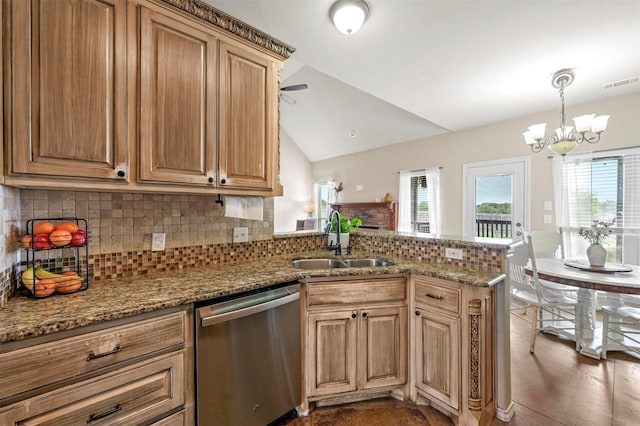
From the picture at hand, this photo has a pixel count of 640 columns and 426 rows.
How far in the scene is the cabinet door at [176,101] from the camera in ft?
4.64

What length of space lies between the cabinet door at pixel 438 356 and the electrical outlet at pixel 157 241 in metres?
1.67

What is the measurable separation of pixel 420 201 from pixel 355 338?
4187 millimetres

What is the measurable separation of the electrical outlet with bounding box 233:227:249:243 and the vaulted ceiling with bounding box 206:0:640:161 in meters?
2.02

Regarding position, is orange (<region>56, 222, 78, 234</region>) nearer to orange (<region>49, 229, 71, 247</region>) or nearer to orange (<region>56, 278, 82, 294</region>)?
orange (<region>49, 229, 71, 247</region>)

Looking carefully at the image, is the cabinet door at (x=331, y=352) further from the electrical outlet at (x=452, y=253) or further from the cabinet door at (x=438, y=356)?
the electrical outlet at (x=452, y=253)

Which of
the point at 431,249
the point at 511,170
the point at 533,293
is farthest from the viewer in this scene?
the point at 511,170

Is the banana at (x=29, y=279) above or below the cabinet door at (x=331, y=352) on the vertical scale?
above

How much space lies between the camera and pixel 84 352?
101 centimetres

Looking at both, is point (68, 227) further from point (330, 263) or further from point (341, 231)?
point (341, 231)

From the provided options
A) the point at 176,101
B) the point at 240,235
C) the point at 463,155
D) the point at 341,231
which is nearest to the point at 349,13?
the point at 176,101

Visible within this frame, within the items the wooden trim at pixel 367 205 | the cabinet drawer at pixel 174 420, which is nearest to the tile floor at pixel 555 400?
the cabinet drawer at pixel 174 420

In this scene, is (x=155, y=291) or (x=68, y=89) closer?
(x=68, y=89)

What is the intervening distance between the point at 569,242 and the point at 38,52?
510cm

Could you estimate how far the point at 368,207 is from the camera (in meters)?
6.26
